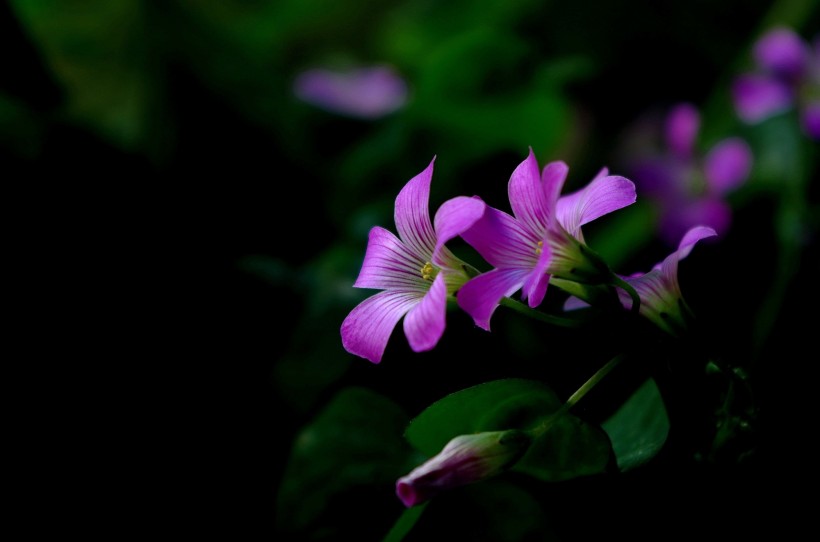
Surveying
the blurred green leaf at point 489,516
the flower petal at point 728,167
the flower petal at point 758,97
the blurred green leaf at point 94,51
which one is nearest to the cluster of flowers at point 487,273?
the blurred green leaf at point 489,516

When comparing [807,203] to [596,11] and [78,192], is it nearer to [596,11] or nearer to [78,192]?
[596,11]

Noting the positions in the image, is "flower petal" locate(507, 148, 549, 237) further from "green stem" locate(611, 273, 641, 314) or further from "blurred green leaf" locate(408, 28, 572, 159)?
"blurred green leaf" locate(408, 28, 572, 159)

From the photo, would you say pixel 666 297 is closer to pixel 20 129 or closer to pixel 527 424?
pixel 527 424

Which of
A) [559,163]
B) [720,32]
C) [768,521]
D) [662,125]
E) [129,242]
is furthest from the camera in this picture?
[720,32]

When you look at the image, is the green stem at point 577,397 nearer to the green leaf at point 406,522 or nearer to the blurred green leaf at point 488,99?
the green leaf at point 406,522

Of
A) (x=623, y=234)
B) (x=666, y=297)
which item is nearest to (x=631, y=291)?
(x=666, y=297)

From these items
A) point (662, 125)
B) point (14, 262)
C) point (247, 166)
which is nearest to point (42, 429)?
point (14, 262)
